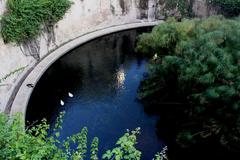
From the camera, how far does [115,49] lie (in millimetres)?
29828

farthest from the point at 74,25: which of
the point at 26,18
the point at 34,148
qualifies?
the point at 34,148

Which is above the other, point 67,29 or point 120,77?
point 67,29

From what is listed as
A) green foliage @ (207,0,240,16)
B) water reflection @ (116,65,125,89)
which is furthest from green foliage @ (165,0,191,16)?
water reflection @ (116,65,125,89)

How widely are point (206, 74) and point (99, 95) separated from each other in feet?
28.1

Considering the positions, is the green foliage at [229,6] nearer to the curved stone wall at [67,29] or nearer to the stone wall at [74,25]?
the stone wall at [74,25]

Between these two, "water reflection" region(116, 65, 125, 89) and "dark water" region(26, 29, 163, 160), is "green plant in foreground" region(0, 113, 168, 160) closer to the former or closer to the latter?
"dark water" region(26, 29, 163, 160)

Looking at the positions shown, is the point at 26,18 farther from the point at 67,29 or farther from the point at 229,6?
the point at 229,6

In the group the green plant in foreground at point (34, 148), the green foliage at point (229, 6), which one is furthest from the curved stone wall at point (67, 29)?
the green plant in foreground at point (34, 148)

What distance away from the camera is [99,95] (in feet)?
77.7

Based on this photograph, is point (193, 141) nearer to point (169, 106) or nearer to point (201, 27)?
point (169, 106)

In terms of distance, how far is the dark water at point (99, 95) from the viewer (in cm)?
2083

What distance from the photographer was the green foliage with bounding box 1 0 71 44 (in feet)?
79.6

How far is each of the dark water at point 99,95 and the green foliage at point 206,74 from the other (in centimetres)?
271

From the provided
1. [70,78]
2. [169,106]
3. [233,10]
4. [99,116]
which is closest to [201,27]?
[169,106]
